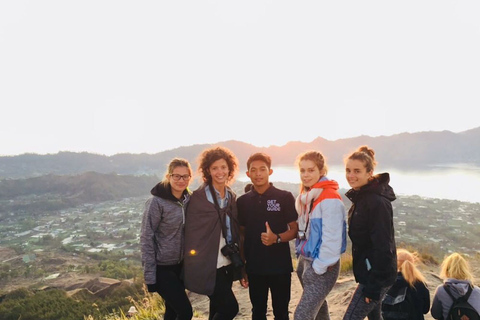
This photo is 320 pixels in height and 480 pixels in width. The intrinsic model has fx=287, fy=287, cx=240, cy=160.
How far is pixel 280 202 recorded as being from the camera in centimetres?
223

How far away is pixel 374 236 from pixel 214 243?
114 centimetres

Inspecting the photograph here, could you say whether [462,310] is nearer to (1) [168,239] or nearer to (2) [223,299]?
(2) [223,299]

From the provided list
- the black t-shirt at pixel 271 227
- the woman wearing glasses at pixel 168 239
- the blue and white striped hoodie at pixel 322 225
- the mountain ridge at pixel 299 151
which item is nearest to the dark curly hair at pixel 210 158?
the woman wearing glasses at pixel 168 239

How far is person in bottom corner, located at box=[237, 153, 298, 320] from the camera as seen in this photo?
2195 mm

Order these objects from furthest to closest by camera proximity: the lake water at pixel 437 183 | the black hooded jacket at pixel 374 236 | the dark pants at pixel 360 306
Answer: the lake water at pixel 437 183 < the dark pants at pixel 360 306 < the black hooded jacket at pixel 374 236

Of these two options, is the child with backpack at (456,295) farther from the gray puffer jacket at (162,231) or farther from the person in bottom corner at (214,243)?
the gray puffer jacket at (162,231)

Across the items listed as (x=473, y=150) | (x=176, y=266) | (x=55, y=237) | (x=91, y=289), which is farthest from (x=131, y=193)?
(x=473, y=150)

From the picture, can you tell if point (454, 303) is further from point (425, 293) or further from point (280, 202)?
point (280, 202)

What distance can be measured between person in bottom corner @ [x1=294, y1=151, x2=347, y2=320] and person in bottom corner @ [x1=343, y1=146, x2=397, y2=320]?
0.13 m

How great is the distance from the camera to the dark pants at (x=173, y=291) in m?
2.17

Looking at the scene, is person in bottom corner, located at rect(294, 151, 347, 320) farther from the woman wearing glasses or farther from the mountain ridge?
the mountain ridge

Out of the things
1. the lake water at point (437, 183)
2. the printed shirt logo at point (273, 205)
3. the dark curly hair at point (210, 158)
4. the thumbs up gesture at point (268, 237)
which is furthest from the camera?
the lake water at point (437, 183)

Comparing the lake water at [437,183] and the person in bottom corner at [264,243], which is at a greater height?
the person in bottom corner at [264,243]

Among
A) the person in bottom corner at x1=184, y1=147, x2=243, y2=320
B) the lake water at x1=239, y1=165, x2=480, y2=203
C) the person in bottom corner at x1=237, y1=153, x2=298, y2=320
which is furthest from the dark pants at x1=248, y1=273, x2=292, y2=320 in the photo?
the lake water at x1=239, y1=165, x2=480, y2=203
